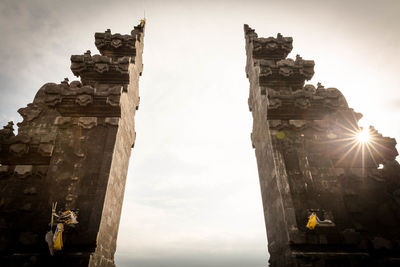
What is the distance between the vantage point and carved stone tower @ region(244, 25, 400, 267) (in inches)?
361

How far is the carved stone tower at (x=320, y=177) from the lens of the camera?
917 centimetres

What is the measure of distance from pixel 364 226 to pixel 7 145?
1758cm

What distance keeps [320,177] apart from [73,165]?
11251 millimetres

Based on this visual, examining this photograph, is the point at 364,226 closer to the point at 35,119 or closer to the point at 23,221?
the point at 23,221

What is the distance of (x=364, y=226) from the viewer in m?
9.99

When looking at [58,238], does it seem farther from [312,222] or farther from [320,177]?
[320,177]

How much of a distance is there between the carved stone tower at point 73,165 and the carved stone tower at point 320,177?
7.58 m

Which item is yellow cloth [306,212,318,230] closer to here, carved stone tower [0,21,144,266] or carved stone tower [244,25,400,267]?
carved stone tower [244,25,400,267]

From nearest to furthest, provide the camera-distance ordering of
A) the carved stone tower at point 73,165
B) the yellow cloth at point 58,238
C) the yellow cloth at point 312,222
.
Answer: the yellow cloth at point 58,238 < the carved stone tower at point 73,165 < the yellow cloth at point 312,222

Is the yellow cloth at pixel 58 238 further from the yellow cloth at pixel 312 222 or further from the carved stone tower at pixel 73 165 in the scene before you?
the yellow cloth at pixel 312 222

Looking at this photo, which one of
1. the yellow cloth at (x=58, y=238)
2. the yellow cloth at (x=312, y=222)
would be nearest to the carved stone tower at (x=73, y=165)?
the yellow cloth at (x=58, y=238)

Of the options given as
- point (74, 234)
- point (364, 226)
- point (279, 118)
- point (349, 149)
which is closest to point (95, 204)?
point (74, 234)

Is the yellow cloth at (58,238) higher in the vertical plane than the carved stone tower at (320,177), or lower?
lower

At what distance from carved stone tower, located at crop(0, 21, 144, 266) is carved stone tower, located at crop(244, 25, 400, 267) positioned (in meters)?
7.58
